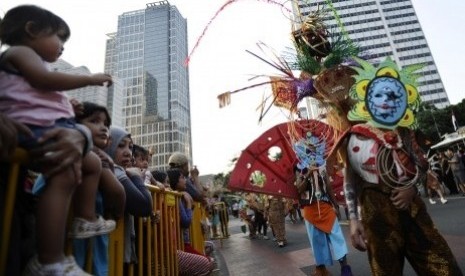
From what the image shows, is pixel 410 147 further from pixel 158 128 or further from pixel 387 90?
pixel 158 128

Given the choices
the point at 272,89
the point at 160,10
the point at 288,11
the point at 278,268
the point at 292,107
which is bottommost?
the point at 278,268

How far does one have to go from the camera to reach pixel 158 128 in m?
83.4


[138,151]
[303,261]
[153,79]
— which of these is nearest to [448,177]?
[303,261]

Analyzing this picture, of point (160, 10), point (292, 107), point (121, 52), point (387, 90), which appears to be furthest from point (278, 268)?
point (121, 52)

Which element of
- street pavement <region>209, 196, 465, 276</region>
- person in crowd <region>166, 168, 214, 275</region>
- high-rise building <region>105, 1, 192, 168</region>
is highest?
high-rise building <region>105, 1, 192, 168</region>

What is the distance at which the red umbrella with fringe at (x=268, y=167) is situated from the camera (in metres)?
5.26

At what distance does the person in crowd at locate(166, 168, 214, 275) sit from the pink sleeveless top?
2407 millimetres

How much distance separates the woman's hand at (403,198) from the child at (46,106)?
1772 millimetres

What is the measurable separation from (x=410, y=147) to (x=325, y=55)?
189 cm

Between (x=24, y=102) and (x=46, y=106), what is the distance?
0.27 feet

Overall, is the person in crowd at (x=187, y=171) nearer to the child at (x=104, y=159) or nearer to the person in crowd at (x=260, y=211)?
the child at (x=104, y=159)

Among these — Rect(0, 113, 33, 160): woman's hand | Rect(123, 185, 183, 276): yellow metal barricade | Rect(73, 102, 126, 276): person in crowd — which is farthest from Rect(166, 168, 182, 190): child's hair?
Rect(0, 113, 33, 160): woman's hand

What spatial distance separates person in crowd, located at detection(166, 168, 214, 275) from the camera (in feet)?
11.3

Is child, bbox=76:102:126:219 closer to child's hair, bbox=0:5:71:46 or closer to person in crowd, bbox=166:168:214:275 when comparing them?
child's hair, bbox=0:5:71:46
